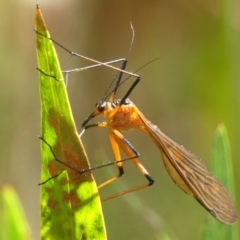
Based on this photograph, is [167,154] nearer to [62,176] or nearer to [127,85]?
[62,176]

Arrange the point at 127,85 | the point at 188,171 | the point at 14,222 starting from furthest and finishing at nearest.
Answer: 1. the point at 127,85
2. the point at 188,171
3. the point at 14,222

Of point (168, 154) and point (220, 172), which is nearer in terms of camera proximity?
point (220, 172)

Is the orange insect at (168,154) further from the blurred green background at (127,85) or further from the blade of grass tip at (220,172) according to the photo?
the blurred green background at (127,85)

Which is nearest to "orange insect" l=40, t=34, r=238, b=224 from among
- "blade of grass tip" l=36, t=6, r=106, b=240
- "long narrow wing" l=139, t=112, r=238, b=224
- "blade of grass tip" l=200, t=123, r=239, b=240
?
"long narrow wing" l=139, t=112, r=238, b=224

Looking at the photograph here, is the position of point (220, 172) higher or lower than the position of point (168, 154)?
higher

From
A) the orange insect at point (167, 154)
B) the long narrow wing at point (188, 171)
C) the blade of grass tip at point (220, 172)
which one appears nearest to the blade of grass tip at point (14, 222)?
the blade of grass tip at point (220, 172)

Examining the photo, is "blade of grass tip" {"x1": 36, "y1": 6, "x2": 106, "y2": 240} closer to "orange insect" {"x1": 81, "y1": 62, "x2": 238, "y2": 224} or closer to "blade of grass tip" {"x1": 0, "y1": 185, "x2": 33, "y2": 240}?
"blade of grass tip" {"x1": 0, "y1": 185, "x2": 33, "y2": 240}

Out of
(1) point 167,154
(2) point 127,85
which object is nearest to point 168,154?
(1) point 167,154
